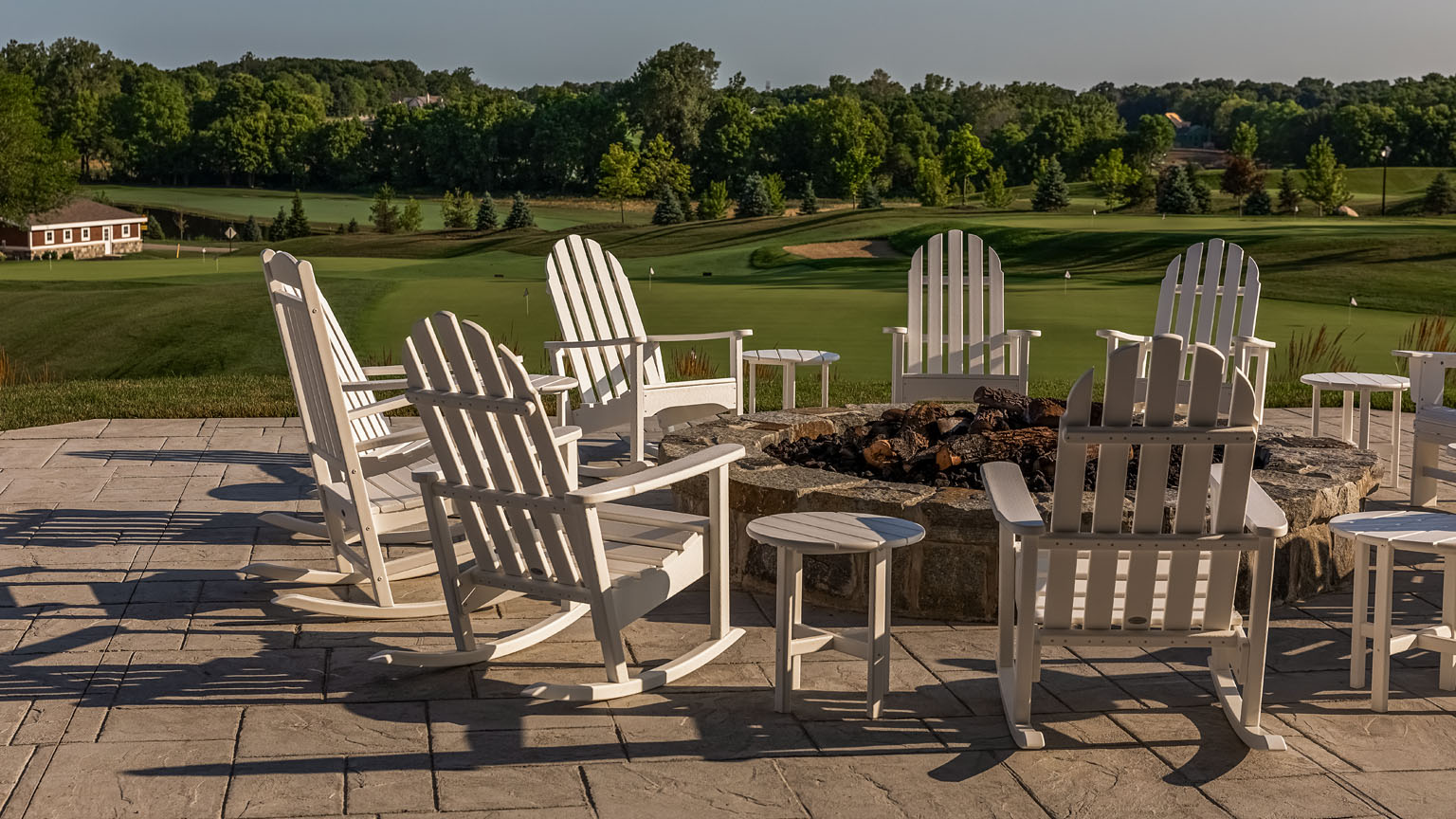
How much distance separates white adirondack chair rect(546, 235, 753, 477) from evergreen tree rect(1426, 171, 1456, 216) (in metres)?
31.6

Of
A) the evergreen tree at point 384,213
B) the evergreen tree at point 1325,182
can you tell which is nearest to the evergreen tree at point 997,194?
the evergreen tree at point 1325,182

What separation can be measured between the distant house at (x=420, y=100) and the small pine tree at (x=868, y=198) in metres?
16.3

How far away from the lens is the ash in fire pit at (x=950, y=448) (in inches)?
180

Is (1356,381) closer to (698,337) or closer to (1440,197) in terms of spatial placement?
(698,337)

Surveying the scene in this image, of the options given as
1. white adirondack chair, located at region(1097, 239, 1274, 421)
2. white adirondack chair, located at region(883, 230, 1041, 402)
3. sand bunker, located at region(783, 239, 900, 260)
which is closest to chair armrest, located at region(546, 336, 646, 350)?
white adirondack chair, located at region(883, 230, 1041, 402)

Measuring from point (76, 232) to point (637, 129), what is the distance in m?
20.1

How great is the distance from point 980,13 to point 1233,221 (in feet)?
33.3

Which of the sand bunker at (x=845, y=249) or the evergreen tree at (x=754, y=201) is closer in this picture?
the sand bunker at (x=845, y=249)

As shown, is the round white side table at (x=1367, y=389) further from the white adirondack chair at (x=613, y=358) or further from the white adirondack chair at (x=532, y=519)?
the white adirondack chair at (x=532, y=519)

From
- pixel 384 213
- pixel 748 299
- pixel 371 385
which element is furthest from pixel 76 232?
pixel 371 385

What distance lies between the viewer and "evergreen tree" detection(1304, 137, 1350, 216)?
35844mm

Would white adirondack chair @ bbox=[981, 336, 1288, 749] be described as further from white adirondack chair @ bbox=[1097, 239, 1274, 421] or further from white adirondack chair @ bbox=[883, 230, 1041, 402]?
white adirondack chair @ bbox=[883, 230, 1041, 402]

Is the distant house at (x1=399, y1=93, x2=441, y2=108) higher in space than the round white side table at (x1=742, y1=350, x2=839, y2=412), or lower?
higher

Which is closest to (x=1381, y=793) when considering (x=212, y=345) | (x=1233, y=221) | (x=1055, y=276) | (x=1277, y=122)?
(x=212, y=345)
